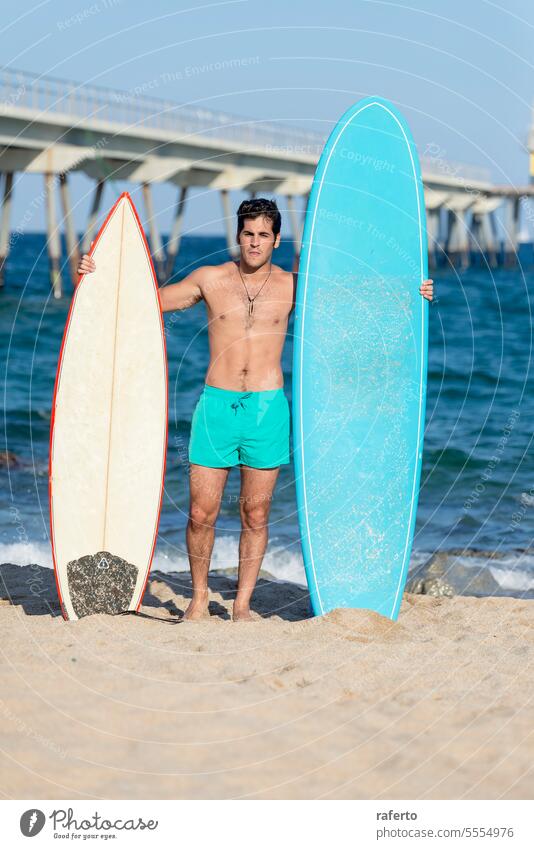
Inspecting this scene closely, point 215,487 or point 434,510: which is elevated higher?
point 215,487

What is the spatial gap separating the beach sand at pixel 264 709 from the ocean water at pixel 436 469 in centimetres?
235

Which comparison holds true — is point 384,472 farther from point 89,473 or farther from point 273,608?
point 89,473

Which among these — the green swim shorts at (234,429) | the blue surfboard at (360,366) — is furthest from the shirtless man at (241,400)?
the blue surfboard at (360,366)

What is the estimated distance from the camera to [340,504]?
15.9ft

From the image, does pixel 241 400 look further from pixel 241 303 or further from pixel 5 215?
pixel 5 215

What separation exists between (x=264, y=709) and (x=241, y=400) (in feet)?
4.99

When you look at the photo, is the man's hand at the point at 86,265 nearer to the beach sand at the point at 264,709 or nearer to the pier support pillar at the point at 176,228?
the beach sand at the point at 264,709

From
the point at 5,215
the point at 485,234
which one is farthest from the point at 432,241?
the point at 5,215

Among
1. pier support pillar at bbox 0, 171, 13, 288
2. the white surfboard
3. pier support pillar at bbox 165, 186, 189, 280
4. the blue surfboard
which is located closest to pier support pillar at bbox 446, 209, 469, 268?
pier support pillar at bbox 165, 186, 189, 280

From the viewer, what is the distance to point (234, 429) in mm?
4297

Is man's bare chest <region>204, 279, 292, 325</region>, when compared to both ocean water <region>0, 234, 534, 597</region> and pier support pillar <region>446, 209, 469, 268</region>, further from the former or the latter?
pier support pillar <region>446, 209, 469, 268</region>

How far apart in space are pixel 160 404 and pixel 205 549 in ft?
2.67
